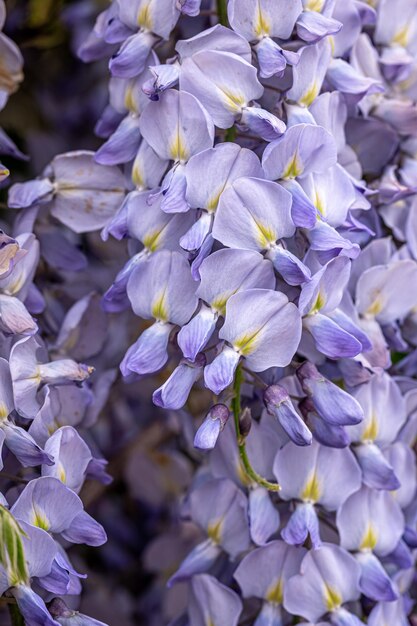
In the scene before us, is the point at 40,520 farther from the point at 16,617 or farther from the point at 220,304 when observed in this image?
the point at 220,304

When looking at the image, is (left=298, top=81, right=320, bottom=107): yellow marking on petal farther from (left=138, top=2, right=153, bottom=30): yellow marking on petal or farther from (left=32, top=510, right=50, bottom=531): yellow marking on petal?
(left=32, top=510, right=50, bottom=531): yellow marking on petal

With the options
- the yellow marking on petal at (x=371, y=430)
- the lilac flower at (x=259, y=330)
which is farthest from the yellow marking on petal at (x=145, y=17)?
the yellow marking on petal at (x=371, y=430)

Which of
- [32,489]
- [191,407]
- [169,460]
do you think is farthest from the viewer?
[169,460]

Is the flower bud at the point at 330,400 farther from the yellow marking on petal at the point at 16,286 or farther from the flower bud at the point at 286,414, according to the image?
the yellow marking on petal at the point at 16,286

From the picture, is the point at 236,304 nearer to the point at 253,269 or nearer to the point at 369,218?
the point at 253,269

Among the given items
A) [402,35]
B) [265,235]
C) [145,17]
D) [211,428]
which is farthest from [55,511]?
[402,35]

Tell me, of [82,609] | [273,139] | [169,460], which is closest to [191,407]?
[169,460]
